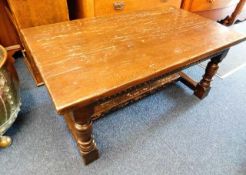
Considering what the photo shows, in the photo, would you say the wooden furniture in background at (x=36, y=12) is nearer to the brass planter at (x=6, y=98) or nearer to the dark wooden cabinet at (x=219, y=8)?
the brass planter at (x=6, y=98)

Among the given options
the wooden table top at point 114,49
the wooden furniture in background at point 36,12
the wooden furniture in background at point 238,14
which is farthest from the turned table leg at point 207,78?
the wooden furniture in background at point 238,14

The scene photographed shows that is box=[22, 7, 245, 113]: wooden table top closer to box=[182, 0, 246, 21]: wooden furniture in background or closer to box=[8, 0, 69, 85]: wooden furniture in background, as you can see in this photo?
box=[8, 0, 69, 85]: wooden furniture in background

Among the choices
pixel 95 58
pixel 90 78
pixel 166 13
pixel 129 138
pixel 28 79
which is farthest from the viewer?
pixel 28 79

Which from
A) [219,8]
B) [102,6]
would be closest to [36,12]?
[102,6]

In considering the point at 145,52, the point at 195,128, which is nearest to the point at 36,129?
the point at 145,52

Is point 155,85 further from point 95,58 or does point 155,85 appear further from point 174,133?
point 95,58

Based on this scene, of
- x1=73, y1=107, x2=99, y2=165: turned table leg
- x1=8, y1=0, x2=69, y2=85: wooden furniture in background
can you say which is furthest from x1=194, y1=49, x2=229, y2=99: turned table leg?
x1=8, y1=0, x2=69, y2=85: wooden furniture in background

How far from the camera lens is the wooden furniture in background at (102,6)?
128 centimetres

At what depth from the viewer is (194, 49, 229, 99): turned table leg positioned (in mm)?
1146

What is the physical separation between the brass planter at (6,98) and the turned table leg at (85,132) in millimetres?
374

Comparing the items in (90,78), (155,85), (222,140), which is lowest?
(222,140)

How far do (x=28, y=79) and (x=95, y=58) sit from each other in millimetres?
901

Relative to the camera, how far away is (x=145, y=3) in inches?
58.8

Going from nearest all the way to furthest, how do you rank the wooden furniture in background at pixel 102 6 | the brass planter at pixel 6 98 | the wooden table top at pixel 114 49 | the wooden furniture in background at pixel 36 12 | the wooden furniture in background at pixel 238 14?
the wooden table top at pixel 114 49
the brass planter at pixel 6 98
the wooden furniture in background at pixel 36 12
the wooden furniture in background at pixel 102 6
the wooden furniture in background at pixel 238 14
